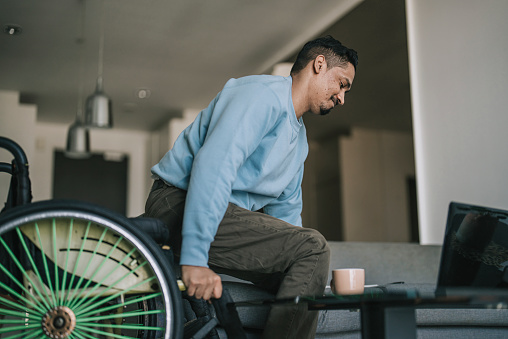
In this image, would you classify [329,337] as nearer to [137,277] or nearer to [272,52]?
[137,277]

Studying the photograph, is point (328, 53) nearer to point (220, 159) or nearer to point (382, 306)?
point (220, 159)

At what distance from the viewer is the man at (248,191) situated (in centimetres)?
124

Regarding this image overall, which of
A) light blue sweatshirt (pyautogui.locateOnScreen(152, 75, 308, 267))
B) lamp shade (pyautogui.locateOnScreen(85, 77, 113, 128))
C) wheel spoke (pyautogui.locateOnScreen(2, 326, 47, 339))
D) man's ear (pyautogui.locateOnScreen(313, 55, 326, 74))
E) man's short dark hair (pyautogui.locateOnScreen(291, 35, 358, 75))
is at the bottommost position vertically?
wheel spoke (pyautogui.locateOnScreen(2, 326, 47, 339))

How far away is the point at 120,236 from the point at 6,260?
0.28 meters

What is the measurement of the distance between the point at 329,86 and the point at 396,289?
70cm

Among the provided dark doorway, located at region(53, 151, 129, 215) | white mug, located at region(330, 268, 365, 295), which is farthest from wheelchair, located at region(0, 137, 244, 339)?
dark doorway, located at region(53, 151, 129, 215)

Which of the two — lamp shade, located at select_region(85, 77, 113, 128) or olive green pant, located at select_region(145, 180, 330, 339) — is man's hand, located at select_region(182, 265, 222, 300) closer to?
olive green pant, located at select_region(145, 180, 330, 339)

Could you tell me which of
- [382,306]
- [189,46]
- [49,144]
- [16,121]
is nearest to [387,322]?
[382,306]

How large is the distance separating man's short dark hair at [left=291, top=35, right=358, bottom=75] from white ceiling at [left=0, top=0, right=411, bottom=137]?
2262 millimetres

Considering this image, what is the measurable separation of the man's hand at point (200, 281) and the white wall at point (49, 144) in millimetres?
4751

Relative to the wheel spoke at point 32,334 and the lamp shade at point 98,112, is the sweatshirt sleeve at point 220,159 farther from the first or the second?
the lamp shade at point 98,112

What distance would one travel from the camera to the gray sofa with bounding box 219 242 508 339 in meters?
1.69

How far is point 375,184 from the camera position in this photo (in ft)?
22.1

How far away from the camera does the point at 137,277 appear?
1.18m
